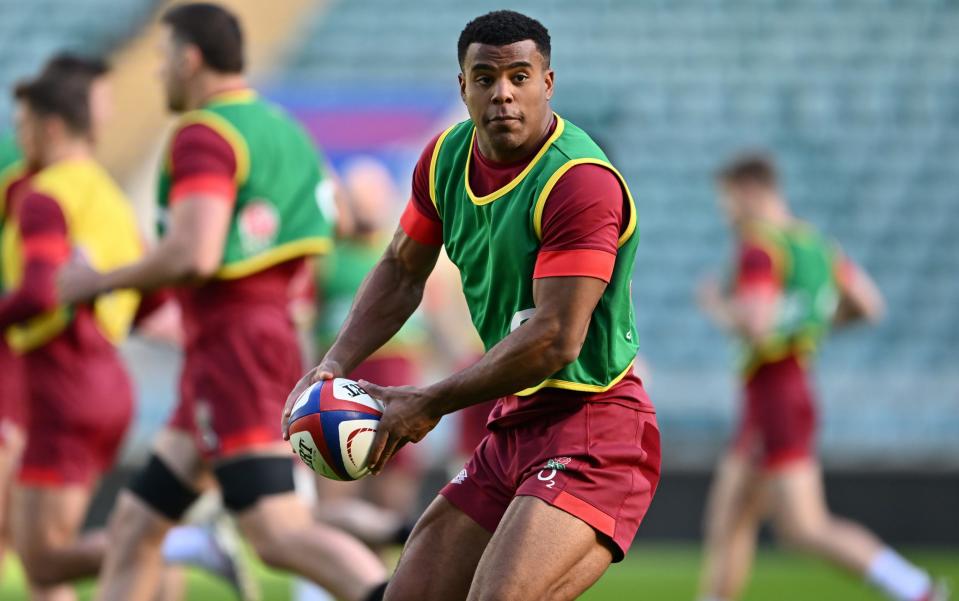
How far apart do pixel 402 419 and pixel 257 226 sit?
2.09m

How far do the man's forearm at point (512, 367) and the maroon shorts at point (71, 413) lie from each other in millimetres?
2936

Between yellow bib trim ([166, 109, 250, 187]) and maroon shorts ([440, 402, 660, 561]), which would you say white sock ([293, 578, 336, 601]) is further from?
maroon shorts ([440, 402, 660, 561])

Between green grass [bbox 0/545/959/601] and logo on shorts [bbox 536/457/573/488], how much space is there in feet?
17.3

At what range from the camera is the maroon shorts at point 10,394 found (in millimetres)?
7383

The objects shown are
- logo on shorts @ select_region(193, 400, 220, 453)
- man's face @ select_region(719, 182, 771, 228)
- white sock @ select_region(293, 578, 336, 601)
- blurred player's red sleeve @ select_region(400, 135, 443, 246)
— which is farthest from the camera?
man's face @ select_region(719, 182, 771, 228)

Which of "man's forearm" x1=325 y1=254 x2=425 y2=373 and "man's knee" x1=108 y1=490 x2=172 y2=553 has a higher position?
"man's forearm" x1=325 y1=254 x2=425 y2=373

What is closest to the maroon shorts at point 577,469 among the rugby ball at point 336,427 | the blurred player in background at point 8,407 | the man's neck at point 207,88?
the rugby ball at point 336,427

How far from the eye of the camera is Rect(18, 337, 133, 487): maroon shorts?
6.59 meters

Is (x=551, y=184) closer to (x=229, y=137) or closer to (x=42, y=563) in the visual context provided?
(x=229, y=137)

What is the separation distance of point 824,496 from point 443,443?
140 inches

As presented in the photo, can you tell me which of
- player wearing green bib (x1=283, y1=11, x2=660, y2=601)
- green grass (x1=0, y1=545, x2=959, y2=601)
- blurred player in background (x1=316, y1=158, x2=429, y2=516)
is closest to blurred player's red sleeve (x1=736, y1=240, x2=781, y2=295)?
green grass (x1=0, y1=545, x2=959, y2=601)

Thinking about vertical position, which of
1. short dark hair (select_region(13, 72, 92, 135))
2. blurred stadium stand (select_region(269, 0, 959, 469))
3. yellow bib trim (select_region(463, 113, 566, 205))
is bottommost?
blurred stadium stand (select_region(269, 0, 959, 469))

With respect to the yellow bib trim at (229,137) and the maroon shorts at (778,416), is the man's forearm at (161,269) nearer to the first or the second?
the yellow bib trim at (229,137)

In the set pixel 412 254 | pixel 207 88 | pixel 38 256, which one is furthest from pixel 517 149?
pixel 38 256
